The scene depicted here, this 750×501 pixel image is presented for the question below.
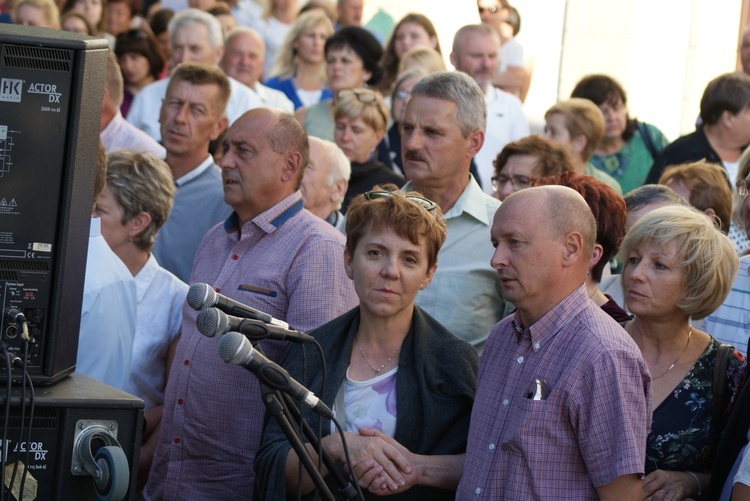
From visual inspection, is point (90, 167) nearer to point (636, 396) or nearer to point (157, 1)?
point (636, 396)

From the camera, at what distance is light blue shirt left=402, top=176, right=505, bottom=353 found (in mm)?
4617

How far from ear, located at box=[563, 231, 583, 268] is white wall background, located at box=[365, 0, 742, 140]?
8.34m

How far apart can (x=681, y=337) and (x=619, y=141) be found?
167 inches

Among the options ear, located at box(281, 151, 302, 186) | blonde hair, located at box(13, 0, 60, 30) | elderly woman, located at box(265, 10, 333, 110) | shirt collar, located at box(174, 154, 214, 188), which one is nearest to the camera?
ear, located at box(281, 151, 302, 186)

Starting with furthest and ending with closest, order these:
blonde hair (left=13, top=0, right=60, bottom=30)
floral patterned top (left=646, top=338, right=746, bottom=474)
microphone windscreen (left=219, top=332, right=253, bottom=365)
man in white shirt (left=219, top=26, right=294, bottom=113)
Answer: blonde hair (left=13, top=0, right=60, bottom=30) < man in white shirt (left=219, top=26, right=294, bottom=113) < floral patterned top (left=646, top=338, right=746, bottom=474) < microphone windscreen (left=219, top=332, right=253, bottom=365)

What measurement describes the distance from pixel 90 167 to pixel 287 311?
143 cm

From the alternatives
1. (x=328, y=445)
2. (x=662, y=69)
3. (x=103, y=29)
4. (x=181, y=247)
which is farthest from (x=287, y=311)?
(x=662, y=69)

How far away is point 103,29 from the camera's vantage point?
11.0m

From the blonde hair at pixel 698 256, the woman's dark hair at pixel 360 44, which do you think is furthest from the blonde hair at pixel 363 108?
the blonde hair at pixel 698 256

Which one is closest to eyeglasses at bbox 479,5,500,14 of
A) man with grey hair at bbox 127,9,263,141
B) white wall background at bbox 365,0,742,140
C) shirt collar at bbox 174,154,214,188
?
white wall background at bbox 365,0,742,140

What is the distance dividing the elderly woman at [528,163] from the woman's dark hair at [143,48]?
453 cm

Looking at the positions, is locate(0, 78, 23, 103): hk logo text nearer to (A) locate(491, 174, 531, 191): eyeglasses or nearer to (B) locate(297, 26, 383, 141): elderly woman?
(A) locate(491, 174, 531, 191): eyeglasses

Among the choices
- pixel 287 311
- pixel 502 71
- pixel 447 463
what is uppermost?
pixel 502 71

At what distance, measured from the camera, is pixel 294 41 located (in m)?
9.31
